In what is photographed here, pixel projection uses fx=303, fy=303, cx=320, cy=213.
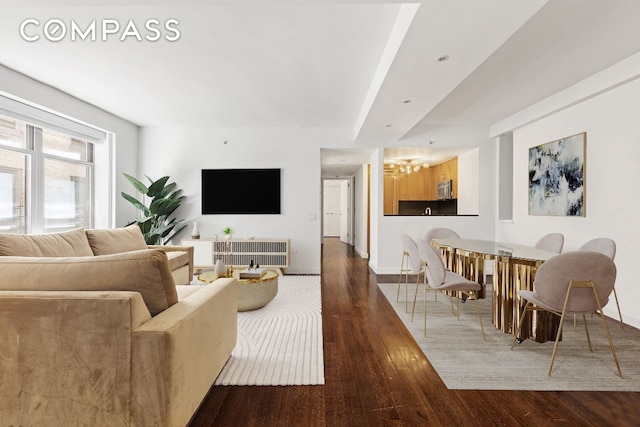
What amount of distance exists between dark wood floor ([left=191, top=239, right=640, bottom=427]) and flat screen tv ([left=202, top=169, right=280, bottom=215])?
3472mm

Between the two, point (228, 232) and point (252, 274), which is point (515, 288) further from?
point (228, 232)

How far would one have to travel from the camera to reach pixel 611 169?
10.6 feet

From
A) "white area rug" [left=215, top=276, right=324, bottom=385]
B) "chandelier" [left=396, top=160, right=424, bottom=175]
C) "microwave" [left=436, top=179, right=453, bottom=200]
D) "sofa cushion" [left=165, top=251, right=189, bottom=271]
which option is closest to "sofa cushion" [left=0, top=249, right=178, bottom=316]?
"white area rug" [left=215, top=276, right=324, bottom=385]

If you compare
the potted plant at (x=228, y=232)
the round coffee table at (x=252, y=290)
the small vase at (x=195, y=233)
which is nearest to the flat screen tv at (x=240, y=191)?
the small vase at (x=195, y=233)

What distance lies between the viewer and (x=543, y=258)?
2506 mm

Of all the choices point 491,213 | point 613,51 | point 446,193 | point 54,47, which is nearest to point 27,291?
point 54,47

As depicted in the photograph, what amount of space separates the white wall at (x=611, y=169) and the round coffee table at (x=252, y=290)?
3629 millimetres

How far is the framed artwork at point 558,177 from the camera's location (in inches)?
142

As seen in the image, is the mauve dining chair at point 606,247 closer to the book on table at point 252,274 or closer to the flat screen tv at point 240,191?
the book on table at point 252,274

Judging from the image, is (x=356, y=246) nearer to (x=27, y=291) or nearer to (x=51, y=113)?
(x=51, y=113)

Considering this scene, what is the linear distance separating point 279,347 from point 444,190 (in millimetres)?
6053

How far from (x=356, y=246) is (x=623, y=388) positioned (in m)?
6.51

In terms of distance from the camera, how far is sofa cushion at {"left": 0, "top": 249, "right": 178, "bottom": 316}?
139 centimetres

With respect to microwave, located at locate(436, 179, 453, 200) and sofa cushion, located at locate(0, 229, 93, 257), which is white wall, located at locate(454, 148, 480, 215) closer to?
microwave, located at locate(436, 179, 453, 200)
